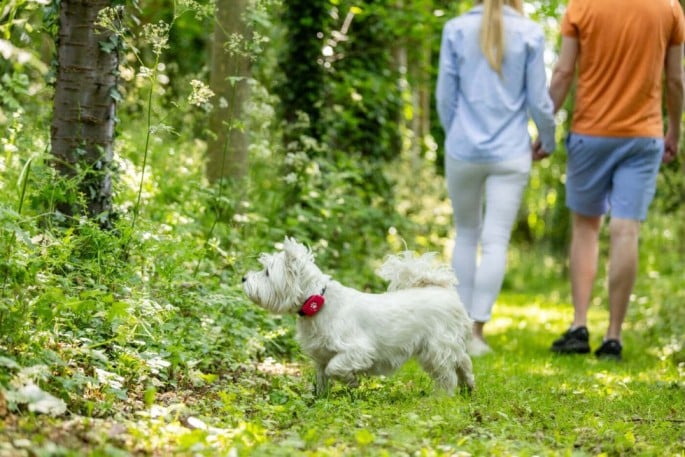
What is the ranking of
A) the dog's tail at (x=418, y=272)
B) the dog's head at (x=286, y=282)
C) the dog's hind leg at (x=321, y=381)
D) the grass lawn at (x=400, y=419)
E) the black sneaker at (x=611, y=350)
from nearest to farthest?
the grass lawn at (x=400, y=419)
the dog's head at (x=286, y=282)
the dog's hind leg at (x=321, y=381)
the dog's tail at (x=418, y=272)
the black sneaker at (x=611, y=350)

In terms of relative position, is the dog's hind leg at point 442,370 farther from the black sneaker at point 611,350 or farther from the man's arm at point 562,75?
the man's arm at point 562,75

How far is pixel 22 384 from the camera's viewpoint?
3486 millimetres

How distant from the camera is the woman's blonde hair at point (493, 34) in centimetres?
613

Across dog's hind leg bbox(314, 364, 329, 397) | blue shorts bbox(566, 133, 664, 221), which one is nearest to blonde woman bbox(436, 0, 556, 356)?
blue shorts bbox(566, 133, 664, 221)

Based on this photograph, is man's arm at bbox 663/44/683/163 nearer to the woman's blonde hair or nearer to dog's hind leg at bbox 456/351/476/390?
the woman's blonde hair

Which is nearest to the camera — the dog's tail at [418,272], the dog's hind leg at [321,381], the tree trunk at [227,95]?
the dog's hind leg at [321,381]

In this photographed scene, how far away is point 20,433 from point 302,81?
20.3 feet

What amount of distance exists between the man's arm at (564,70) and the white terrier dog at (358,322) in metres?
2.50

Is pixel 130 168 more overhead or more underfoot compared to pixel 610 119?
more underfoot

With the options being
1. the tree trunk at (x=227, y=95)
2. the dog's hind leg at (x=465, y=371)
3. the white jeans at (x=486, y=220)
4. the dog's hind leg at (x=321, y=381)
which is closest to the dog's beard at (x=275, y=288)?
the dog's hind leg at (x=321, y=381)

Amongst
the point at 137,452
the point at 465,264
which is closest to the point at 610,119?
the point at 465,264

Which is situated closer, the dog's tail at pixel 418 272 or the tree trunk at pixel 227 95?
the dog's tail at pixel 418 272

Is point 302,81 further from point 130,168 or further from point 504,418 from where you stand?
point 504,418

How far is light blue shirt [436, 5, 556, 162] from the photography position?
6164 millimetres
